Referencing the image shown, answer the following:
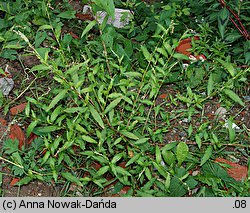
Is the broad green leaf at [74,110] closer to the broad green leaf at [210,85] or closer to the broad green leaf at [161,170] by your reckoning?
the broad green leaf at [161,170]

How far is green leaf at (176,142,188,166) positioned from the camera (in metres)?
3.13

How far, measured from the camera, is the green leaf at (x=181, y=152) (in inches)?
123

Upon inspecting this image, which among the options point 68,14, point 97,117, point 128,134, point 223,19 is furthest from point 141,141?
point 68,14

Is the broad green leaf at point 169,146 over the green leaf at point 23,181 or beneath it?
over

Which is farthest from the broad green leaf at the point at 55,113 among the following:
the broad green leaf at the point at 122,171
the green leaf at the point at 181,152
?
the green leaf at the point at 181,152

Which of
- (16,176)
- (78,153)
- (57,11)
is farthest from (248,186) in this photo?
(57,11)

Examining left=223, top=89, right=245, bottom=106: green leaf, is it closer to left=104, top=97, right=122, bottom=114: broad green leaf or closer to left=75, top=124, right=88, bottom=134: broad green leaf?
Result: left=104, top=97, right=122, bottom=114: broad green leaf

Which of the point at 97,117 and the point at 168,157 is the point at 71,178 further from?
the point at 168,157

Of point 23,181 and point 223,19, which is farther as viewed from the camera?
point 223,19

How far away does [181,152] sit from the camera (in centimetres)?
314

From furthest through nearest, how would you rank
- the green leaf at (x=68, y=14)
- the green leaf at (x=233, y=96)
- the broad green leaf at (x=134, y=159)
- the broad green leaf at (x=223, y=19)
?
the green leaf at (x=68, y=14)
the broad green leaf at (x=223, y=19)
the green leaf at (x=233, y=96)
the broad green leaf at (x=134, y=159)

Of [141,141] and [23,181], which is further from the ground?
[141,141]

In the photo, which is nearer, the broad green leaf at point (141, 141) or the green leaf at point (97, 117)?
the green leaf at point (97, 117)

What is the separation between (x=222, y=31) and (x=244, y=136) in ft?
2.31
